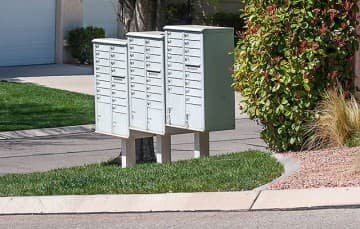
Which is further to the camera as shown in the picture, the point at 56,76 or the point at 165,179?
the point at 56,76

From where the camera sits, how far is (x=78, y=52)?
29734 mm

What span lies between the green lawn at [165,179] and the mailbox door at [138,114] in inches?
45.4

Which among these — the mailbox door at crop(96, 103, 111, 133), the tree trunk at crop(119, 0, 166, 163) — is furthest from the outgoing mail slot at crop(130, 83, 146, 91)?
the tree trunk at crop(119, 0, 166, 163)

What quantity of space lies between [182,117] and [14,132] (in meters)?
7.08

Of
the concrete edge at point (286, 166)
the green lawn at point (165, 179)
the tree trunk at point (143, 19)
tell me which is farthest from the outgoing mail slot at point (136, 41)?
the concrete edge at point (286, 166)

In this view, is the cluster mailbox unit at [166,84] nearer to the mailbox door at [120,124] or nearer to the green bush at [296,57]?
the mailbox door at [120,124]

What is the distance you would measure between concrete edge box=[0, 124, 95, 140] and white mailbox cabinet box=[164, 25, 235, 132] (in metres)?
6.72

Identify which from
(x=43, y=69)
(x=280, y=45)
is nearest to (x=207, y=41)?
(x=280, y=45)

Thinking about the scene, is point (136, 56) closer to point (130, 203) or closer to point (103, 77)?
point (103, 77)

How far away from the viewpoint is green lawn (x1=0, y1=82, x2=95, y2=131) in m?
19.2

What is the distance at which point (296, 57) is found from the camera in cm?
1104

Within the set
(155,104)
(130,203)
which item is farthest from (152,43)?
(130,203)

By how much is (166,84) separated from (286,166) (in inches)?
89.7

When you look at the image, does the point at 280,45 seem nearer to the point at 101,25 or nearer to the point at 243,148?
the point at 243,148
